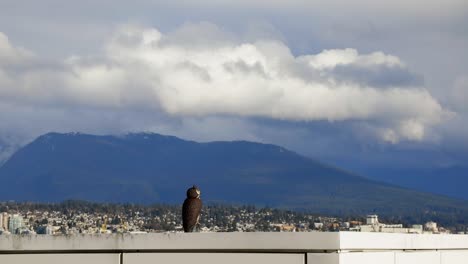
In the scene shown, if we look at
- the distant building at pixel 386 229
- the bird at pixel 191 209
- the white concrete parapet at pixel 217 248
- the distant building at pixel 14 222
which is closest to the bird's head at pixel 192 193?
the bird at pixel 191 209

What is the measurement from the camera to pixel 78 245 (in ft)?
68.0

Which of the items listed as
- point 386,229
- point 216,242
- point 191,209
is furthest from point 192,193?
point 386,229

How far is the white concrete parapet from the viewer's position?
19.3 meters

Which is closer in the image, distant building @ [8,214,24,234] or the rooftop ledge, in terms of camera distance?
the rooftop ledge

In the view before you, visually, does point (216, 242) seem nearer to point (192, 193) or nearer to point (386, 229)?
point (192, 193)

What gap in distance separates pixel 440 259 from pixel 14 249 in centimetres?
773

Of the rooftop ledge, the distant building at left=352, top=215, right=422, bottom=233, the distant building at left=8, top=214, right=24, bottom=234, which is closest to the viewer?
the rooftop ledge

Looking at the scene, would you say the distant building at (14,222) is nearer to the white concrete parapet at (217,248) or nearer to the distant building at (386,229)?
the distant building at (386,229)

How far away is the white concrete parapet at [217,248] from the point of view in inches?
760

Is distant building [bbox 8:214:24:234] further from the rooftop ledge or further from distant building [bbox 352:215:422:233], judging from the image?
the rooftop ledge

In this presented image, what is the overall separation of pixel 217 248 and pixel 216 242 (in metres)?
0.10

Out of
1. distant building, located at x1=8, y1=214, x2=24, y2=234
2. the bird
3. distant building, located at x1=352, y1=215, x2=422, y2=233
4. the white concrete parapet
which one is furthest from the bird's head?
distant building, located at x1=8, y1=214, x2=24, y2=234

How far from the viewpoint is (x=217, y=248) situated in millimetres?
20031

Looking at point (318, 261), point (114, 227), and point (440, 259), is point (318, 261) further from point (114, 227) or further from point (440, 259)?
point (114, 227)
